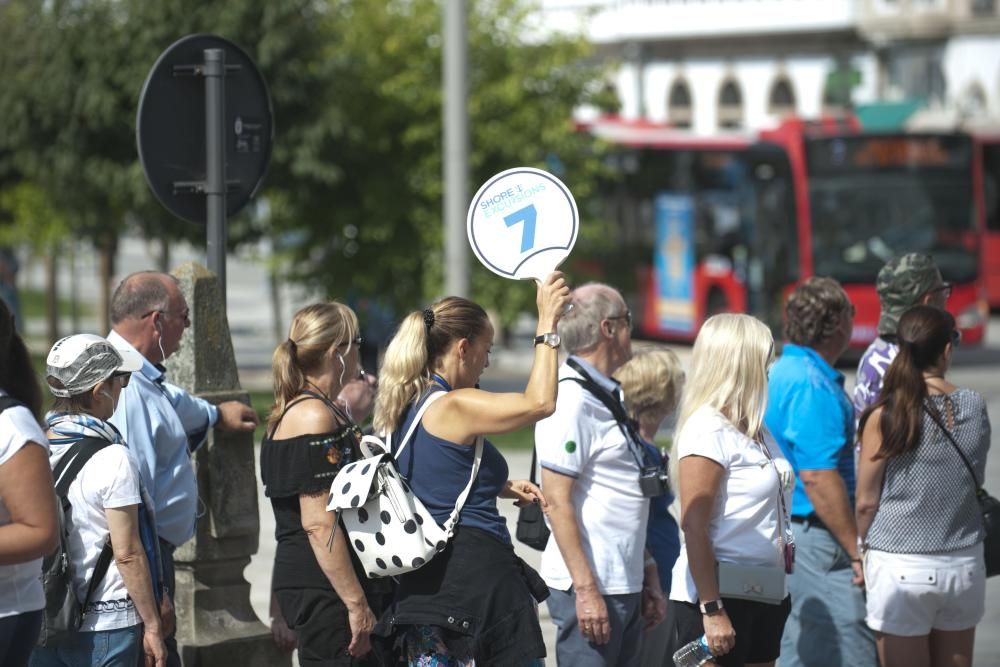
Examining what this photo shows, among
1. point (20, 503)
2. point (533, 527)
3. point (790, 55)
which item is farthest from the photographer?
point (790, 55)

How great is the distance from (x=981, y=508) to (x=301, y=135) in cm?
1292

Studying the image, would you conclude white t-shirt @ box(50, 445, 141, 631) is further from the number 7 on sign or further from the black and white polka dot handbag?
the number 7 on sign

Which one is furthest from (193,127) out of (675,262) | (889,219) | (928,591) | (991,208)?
(991,208)

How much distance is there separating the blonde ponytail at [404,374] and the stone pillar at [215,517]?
5.37 feet

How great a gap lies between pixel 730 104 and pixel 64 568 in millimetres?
44115

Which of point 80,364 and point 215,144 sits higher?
point 215,144

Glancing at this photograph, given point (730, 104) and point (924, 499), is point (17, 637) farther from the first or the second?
point (730, 104)

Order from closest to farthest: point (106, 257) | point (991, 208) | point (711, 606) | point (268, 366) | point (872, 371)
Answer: point (711, 606) < point (872, 371) < point (106, 257) < point (268, 366) < point (991, 208)

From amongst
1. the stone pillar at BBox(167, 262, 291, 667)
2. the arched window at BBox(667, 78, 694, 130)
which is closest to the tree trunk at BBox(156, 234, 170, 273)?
the stone pillar at BBox(167, 262, 291, 667)

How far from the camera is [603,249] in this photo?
20.4 meters

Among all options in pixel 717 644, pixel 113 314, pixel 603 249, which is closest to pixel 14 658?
pixel 113 314

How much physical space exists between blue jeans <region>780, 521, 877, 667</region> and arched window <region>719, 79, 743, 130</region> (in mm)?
41904

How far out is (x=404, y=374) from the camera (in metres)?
4.52

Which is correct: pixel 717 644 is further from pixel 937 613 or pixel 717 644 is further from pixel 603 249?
pixel 603 249
